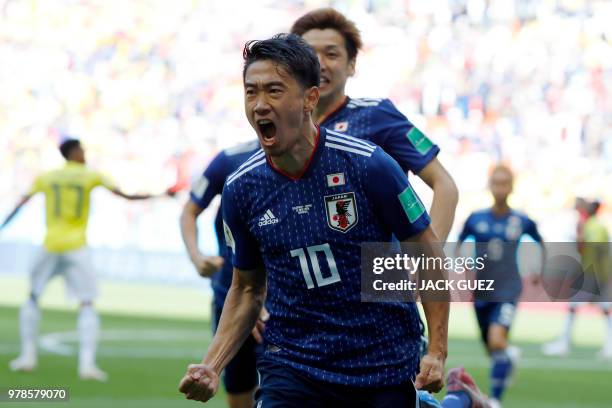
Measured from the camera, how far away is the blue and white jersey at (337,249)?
397cm

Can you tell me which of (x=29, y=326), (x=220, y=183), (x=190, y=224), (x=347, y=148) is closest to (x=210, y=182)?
(x=220, y=183)

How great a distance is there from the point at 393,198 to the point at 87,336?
798 centimetres

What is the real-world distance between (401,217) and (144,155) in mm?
22739

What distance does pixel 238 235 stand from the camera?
420 cm

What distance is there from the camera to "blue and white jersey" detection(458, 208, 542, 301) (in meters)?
11.1

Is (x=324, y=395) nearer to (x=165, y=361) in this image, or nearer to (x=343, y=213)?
(x=343, y=213)

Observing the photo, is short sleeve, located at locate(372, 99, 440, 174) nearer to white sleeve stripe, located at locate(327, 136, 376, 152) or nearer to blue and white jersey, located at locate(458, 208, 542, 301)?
white sleeve stripe, located at locate(327, 136, 376, 152)

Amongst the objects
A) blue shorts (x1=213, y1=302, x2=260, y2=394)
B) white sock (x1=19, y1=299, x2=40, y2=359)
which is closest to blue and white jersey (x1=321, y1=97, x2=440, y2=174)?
blue shorts (x1=213, y1=302, x2=260, y2=394)

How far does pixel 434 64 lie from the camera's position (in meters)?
26.3

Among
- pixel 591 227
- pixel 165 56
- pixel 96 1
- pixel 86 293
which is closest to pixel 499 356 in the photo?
pixel 86 293

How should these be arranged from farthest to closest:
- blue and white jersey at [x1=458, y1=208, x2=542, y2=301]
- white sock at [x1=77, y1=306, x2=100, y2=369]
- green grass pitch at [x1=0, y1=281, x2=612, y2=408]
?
1. white sock at [x1=77, y1=306, x2=100, y2=369]
2. blue and white jersey at [x1=458, y1=208, x2=542, y2=301]
3. green grass pitch at [x1=0, y1=281, x2=612, y2=408]

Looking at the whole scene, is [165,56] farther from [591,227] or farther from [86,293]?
[86,293]

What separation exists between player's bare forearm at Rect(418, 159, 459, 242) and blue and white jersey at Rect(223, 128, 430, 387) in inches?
49.2

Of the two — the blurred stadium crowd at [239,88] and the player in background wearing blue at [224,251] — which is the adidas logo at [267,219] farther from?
the blurred stadium crowd at [239,88]
